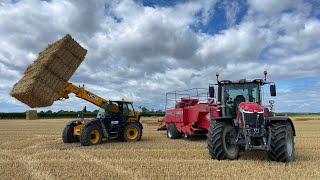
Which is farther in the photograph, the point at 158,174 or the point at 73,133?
the point at 73,133

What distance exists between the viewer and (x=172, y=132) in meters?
17.2

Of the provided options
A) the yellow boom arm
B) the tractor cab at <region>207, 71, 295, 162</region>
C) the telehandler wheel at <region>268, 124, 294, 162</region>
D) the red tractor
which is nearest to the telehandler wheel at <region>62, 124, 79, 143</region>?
the yellow boom arm

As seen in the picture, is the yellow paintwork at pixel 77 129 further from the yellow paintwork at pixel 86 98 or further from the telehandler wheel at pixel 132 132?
the telehandler wheel at pixel 132 132

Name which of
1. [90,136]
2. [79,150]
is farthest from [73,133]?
[79,150]

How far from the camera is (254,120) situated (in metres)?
9.53

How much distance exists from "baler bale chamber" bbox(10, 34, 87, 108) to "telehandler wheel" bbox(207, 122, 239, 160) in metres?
6.21

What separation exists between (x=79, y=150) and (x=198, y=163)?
16.7ft

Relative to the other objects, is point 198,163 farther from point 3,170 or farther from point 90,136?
point 90,136

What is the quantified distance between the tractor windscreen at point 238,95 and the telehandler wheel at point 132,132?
5.77m

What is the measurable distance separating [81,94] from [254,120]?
26.1 feet

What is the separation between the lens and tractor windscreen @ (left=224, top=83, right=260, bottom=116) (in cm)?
1093

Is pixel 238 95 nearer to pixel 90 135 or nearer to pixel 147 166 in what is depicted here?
pixel 147 166

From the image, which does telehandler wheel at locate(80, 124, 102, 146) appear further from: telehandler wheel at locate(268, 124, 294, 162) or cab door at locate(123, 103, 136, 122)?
telehandler wheel at locate(268, 124, 294, 162)

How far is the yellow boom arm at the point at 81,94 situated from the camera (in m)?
13.8
